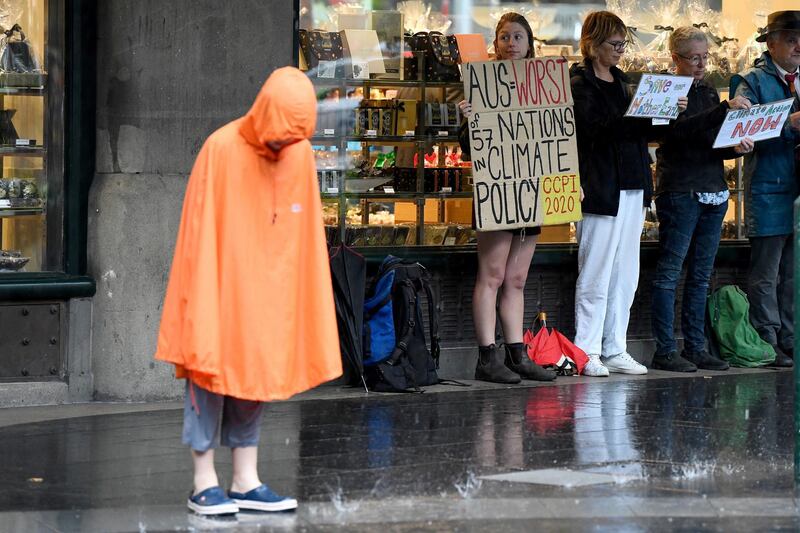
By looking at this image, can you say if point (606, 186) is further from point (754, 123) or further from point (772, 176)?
point (772, 176)

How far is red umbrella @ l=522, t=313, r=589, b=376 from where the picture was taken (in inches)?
420

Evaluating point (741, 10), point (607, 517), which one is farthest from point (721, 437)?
point (741, 10)

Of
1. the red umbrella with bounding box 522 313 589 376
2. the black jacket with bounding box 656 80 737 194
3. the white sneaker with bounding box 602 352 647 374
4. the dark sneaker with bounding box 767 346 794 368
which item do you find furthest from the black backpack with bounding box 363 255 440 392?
the dark sneaker with bounding box 767 346 794 368

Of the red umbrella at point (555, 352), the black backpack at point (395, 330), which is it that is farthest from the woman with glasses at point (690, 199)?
the black backpack at point (395, 330)

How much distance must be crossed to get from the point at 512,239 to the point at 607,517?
13.8ft

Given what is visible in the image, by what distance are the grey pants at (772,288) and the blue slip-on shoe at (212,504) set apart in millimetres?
6058

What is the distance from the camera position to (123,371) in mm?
9453

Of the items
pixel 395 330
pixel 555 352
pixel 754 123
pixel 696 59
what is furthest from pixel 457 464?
pixel 696 59

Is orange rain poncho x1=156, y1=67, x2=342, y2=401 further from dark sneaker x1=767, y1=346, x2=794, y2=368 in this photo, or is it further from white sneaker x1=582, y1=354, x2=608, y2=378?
dark sneaker x1=767, y1=346, x2=794, y2=368

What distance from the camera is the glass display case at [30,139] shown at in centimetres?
959

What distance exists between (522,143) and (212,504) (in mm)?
4820

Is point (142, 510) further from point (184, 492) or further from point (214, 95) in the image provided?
point (214, 95)

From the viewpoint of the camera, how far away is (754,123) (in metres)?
10.8

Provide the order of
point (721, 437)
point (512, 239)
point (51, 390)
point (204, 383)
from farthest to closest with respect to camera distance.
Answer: point (512, 239) → point (51, 390) → point (721, 437) → point (204, 383)
